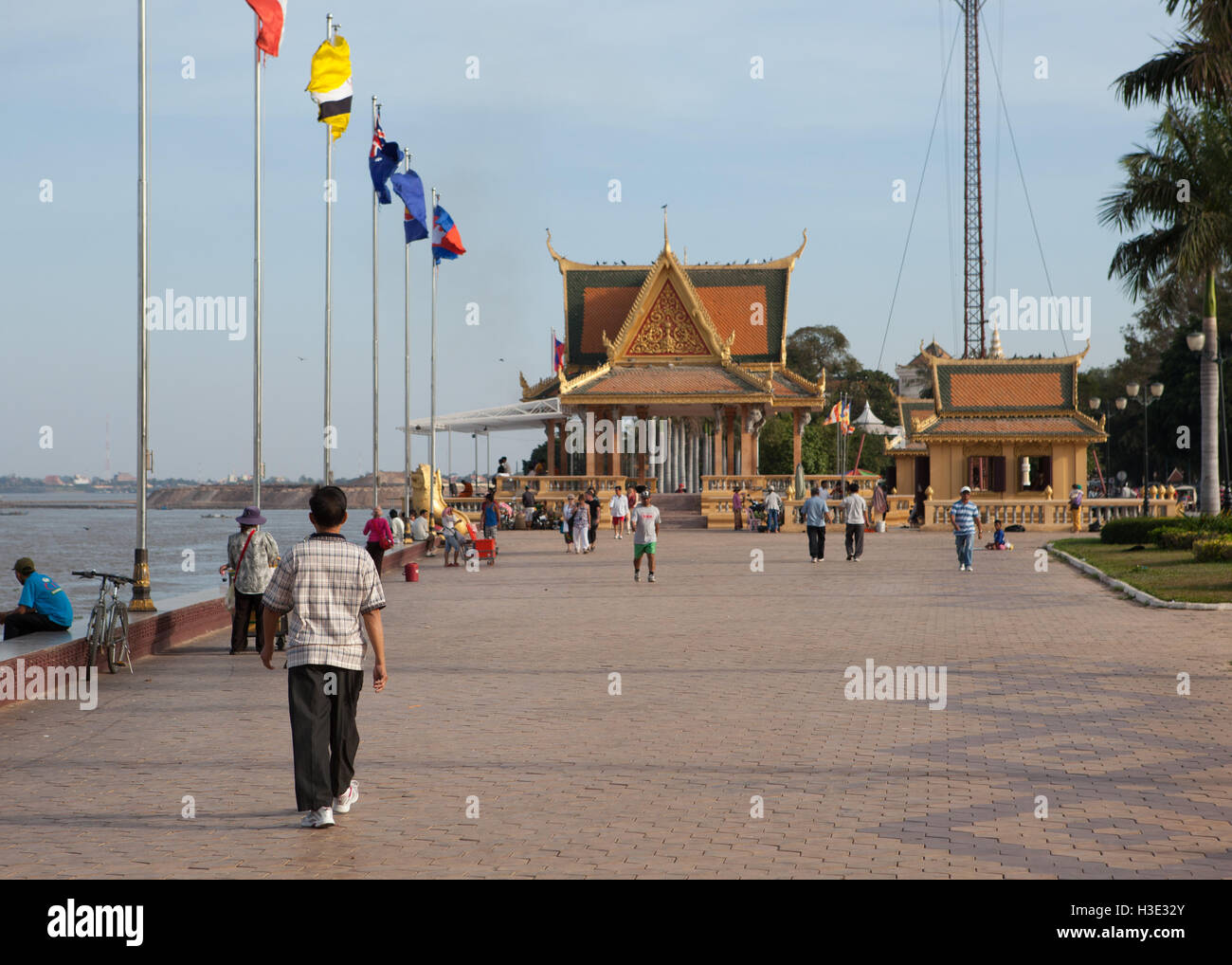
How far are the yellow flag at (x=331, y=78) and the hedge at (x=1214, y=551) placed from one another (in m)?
17.8

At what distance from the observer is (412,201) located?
34.2 meters

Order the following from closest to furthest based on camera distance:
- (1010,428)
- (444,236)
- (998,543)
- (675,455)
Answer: (998,543) → (444,236) → (1010,428) → (675,455)

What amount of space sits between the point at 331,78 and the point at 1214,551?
18246 mm

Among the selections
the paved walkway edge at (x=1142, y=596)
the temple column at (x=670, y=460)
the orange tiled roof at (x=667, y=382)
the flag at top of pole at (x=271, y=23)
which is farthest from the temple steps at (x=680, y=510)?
the flag at top of pole at (x=271, y=23)

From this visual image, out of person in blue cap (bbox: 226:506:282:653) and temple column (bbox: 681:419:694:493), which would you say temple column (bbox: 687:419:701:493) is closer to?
temple column (bbox: 681:419:694:493)

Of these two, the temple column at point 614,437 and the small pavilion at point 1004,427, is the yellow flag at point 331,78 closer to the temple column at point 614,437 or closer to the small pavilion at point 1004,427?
the temple column at point 614,437

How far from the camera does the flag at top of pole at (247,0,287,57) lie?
2180 centimetres

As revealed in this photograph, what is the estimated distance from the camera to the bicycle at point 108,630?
41.6 ft

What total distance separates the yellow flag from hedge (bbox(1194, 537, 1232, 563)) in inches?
702

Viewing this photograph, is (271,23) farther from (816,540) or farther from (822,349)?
(822,349)


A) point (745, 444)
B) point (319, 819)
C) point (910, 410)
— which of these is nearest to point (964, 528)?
point (319, 819)

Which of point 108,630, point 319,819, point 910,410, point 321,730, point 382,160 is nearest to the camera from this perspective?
point 319,819

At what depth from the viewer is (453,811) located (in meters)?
7.34

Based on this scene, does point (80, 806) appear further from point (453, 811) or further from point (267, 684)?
point (267, 684)
